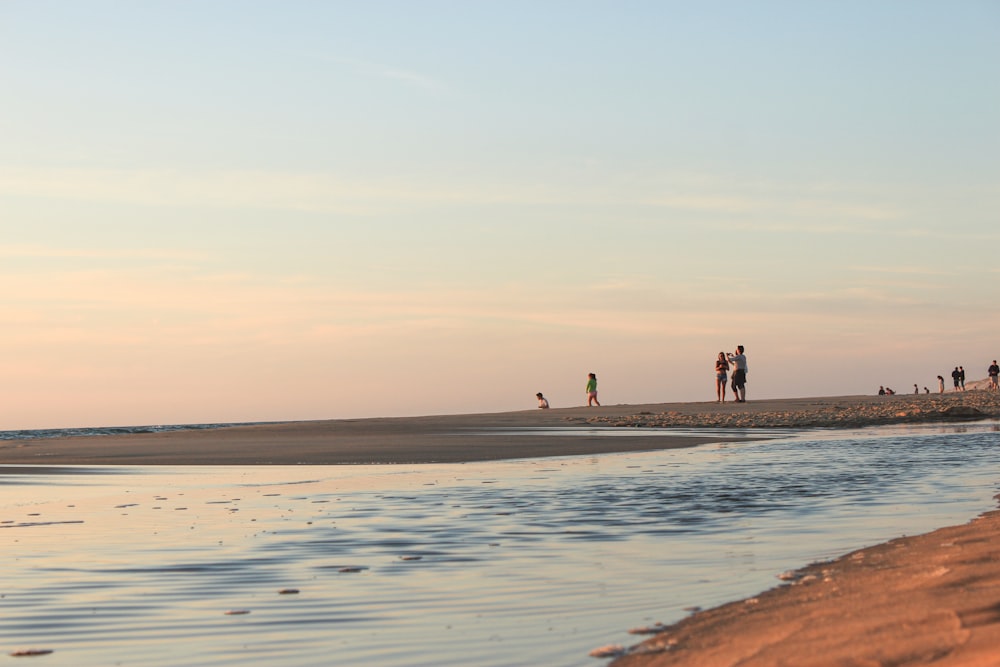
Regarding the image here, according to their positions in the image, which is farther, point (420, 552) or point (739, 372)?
point (739, 372)

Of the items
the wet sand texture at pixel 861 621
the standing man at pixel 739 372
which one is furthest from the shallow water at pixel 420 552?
the standing man at pixel 739 372

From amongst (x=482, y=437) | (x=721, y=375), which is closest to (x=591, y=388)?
(x=721, y=375)

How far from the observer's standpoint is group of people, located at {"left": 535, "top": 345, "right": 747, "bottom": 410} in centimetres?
4159

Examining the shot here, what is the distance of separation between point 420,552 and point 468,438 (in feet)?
58.3

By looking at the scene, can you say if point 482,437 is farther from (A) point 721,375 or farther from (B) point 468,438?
(A) point 721,375

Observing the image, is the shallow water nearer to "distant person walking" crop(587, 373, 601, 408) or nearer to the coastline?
the coastline

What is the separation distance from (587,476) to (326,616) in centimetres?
928

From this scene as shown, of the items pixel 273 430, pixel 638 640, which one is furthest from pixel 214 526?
pixel 273 430

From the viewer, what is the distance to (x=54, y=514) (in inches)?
469

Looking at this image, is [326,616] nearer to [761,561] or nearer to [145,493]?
[761,561]

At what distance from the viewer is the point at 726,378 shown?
4434 cm

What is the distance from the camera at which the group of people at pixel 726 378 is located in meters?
41.6

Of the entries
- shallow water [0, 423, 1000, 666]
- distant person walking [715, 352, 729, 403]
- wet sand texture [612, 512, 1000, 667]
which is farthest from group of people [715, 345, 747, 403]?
wet sand texture [612, 512, 1000, 667]

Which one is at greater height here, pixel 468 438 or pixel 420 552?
pixel 468 438
